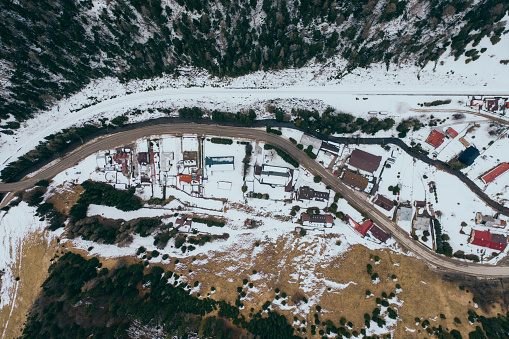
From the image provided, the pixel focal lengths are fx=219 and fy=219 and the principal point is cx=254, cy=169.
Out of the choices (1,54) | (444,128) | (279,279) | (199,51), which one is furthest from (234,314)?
(1,54)

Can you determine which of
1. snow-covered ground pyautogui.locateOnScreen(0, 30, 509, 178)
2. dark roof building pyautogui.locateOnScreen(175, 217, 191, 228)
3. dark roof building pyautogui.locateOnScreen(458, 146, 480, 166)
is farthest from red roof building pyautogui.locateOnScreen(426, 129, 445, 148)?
dark roof building pyautogui.locateOnScreen(175, 217, 191, 228)

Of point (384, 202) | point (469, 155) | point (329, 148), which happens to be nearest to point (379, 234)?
point (384, 202)

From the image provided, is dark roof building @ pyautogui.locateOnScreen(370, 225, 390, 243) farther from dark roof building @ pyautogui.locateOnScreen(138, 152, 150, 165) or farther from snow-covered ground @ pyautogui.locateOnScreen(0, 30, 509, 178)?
dark roof building @ pyautogui.locateOnScreen(138, 152, 150, 165)

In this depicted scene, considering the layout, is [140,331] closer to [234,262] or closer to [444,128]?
[234,262]

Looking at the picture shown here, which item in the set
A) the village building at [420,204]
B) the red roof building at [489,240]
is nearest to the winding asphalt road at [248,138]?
the red roof building at [489,240]

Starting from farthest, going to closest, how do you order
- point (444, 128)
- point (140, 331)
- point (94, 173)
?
1. point (94, 173)
2. point (444, 128)
3. point (140, 331)

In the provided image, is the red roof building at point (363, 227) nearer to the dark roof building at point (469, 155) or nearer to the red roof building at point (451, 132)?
the dark roof building at point (469, 155)
